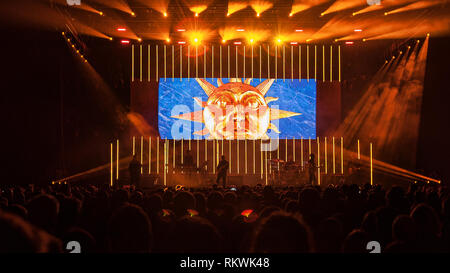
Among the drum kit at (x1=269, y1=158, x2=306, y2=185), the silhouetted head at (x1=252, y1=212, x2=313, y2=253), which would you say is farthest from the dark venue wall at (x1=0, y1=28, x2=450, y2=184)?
the silhouetted head at (x1=252, y1=212, x2=313, y2=253)

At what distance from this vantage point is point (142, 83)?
60.8 ft

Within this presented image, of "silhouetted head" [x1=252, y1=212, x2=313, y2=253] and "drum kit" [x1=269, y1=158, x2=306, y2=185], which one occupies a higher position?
"silhouetted head" [x1=252, y1=212, x2=313, y2=253]

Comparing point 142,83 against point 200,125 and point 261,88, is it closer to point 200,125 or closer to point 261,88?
point 200,125

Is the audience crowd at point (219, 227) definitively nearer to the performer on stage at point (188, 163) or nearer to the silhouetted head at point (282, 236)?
the silhouetted head at point (282, 236)

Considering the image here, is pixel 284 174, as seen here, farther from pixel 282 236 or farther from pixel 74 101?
pixel 282 236

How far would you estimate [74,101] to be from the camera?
17.0 metres

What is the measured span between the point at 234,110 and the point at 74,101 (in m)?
6.41

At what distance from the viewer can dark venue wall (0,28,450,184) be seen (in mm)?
12188

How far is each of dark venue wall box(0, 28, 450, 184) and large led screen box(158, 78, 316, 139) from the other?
5.67ft

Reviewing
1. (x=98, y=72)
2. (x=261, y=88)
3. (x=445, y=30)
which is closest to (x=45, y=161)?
(x=98, y=72)

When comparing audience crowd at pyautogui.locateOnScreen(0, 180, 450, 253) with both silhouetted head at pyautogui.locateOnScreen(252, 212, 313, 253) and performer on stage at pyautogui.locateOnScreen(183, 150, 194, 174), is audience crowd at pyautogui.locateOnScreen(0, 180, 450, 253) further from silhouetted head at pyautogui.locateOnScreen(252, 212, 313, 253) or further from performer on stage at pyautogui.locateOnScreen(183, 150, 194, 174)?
performer on stage at pyautogui.locateOnScreen(183, 150, 194, 174)

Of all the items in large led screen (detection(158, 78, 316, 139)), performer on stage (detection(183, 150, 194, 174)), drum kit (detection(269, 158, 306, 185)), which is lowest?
drum kit (detection(269, 158, 306, 185))
